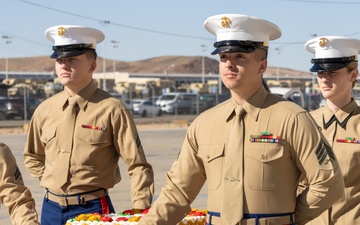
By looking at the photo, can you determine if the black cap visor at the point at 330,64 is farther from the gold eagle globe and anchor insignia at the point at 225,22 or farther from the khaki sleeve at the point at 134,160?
the gold eagle globe and anchor insignia at the point at 225,22

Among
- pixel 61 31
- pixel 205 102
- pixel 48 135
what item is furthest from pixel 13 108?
pixel 61 31

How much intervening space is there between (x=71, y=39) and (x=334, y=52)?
6.09ft

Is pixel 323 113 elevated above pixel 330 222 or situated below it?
above

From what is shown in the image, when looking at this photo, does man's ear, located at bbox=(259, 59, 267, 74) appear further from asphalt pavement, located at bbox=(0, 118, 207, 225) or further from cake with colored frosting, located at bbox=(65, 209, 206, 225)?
asphalt pavement, located at bbox=(0, 118, 207, 225)

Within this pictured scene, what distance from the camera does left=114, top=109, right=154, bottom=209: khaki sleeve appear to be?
5.89 meters

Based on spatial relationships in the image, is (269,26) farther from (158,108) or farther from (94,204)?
(158,108)

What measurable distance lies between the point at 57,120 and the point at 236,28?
7.81 ft

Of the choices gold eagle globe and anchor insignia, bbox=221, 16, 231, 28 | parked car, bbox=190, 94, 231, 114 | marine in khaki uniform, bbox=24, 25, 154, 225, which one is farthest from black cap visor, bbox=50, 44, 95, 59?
parked car, bbox=190, 94, 231, 114

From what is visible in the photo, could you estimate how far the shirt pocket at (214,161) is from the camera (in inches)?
168

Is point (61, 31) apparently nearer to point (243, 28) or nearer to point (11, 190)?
point (11, 190)

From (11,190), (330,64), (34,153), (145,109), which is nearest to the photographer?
(11,190)

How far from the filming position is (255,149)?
4.17 metres

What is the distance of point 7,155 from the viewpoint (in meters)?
4.88

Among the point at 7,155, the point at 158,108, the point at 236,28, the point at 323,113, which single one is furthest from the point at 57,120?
the point at 158,108
